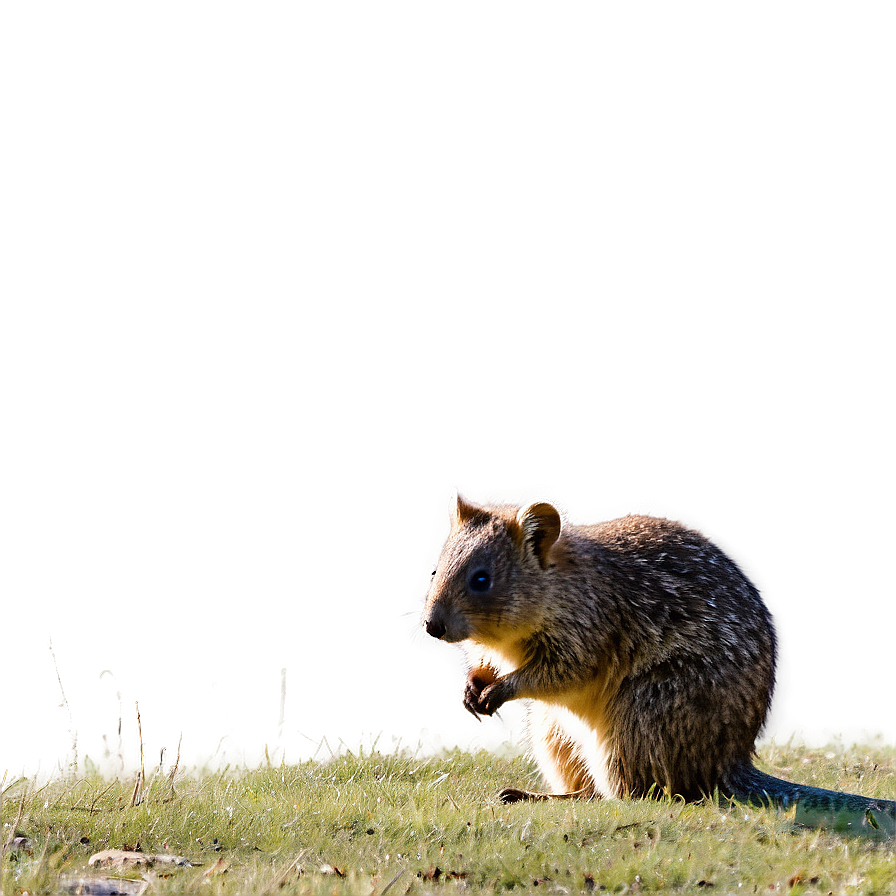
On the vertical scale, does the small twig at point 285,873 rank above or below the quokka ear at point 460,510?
below

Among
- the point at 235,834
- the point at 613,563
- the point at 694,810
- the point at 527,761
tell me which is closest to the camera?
the point at 235,834

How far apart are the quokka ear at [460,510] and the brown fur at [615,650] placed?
9 cm

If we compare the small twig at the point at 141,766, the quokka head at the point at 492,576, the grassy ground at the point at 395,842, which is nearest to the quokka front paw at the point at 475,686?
the quokka head at the point at 492,576

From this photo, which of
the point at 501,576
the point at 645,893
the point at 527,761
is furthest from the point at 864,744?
the point at 645,893

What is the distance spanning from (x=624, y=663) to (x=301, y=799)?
9.40 ft

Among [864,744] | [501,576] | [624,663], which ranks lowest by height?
[864,744]

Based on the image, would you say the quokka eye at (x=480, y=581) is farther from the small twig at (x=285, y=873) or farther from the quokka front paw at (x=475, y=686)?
the small twig at (x=285, y=873)

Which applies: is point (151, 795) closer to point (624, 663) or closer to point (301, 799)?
point (301, 799)

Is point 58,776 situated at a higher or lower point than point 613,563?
lower

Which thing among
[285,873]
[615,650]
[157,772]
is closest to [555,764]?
[615,650]

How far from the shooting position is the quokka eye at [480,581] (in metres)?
8.65

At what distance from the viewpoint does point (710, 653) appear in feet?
28.1

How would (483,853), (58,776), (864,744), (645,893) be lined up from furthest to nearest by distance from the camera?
(864,744)
(58,776)
(483,853)
(645,893)

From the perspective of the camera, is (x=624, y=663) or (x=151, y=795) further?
(x=624, y=663)
